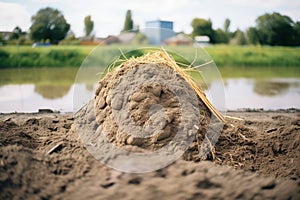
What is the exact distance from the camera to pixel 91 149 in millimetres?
3615

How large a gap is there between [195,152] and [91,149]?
0.86 metres

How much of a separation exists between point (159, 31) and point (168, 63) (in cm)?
32

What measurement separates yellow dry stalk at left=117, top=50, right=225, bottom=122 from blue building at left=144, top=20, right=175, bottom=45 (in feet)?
0.46

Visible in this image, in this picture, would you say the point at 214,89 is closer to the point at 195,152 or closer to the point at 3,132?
the point at 195,152

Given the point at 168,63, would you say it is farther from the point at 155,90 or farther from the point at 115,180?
the point at 115,180

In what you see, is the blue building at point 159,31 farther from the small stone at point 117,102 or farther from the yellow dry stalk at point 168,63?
the small stone at point 117,102

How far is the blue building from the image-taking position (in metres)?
4.36

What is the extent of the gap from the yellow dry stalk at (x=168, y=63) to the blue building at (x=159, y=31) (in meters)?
0.14

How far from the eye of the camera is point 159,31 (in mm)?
4348

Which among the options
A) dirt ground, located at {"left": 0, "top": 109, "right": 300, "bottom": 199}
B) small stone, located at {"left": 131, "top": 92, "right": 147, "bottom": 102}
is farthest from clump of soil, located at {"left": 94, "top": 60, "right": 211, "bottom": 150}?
dirt ground, located at {"left": 0, "top": 109, "right": 300, "bottom": 199}

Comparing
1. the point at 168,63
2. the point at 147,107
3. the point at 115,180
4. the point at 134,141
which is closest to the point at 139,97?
the point at 147,107

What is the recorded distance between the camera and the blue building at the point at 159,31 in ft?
14.3

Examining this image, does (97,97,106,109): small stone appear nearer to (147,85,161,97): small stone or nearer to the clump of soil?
the clump of soil

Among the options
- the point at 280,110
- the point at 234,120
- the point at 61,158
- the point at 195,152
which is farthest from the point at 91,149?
the point at 280,110
